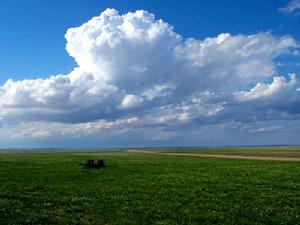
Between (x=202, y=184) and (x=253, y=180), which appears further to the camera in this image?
(x=253, y=180)

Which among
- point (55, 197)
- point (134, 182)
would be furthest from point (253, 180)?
point (55, 197)

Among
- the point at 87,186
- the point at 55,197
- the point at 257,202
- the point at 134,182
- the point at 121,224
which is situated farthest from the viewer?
the point at 134,182

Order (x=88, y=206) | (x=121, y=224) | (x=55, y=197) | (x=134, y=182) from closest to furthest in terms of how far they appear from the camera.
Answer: (x=121, y=224) < (x=88, y=206) < (x=55, y=197) < (x=134, y=182)

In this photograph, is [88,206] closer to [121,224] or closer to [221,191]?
[121,224]

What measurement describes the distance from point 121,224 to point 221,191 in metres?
13.4

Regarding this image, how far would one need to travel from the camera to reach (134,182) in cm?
3684

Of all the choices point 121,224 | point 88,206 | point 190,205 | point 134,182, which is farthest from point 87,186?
point 121,224

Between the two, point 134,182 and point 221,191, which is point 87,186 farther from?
point 221,191

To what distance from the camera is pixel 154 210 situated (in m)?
22.3

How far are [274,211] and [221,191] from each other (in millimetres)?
8012

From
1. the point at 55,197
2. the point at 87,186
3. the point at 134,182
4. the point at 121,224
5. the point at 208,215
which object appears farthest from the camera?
the point at 134,182

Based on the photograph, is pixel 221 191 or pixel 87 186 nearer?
pixel 221 191

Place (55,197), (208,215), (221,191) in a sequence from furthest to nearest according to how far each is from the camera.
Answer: (221,191) < (55,197) < (208,215)

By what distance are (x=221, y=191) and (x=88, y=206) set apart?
471 inches
